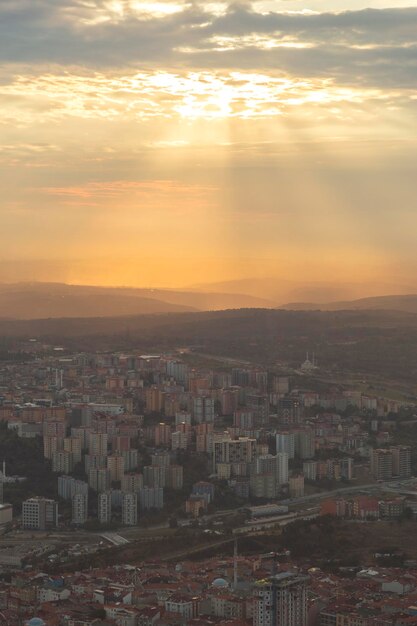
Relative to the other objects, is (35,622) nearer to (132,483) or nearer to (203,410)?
(132,483)

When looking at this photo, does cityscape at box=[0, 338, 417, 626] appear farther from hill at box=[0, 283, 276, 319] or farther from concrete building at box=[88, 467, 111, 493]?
hill at box=[0, 283, 276, 319]

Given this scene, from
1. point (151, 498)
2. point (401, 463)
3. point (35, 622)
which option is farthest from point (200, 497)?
point (35, 622)

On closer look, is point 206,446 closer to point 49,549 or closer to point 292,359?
point 49,549

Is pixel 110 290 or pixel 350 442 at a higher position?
pixel 110 290

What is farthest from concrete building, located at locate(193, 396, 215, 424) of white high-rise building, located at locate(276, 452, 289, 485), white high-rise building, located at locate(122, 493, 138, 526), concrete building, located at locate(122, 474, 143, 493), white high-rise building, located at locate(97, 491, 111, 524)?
white high-rise building, located at locate(122, 493, 138, 526)

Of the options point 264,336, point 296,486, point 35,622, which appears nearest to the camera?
point 35,622

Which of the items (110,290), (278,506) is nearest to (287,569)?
(278,506)

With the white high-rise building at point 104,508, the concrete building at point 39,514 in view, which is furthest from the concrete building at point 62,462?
the concrete building at point 39,514
